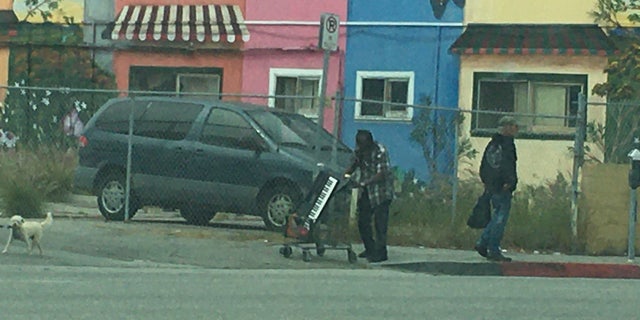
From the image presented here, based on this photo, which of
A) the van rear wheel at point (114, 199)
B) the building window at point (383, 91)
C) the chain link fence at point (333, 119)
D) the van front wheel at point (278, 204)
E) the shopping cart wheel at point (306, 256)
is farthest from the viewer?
the building window at point (383, 91)

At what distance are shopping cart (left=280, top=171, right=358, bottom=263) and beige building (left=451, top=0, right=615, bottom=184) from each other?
8719 mm

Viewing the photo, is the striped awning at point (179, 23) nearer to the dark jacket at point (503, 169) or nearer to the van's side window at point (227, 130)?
the van's side window at point (227, 130)

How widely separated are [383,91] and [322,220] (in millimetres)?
10625

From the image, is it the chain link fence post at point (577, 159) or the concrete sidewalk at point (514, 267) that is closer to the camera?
the concrete sidewalk at point (514, 267)

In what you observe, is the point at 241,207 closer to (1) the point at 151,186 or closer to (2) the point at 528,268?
(1) the point at 151,186

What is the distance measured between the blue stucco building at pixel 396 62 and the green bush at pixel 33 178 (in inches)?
241

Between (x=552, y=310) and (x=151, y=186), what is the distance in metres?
8.21

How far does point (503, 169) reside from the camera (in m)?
16.7

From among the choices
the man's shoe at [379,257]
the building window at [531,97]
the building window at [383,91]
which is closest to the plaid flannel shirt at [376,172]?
the man's shoe at [379,257]

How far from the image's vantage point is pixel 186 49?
90.8ft

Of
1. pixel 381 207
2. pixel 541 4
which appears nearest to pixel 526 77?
pixel 541 4

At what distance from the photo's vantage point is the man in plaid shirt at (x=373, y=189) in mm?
16391

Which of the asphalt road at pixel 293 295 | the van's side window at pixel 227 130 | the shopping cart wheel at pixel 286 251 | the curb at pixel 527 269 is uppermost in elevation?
the van's side window at pixel 227 130

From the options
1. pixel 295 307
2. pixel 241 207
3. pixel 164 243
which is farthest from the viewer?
pixel 241 207
